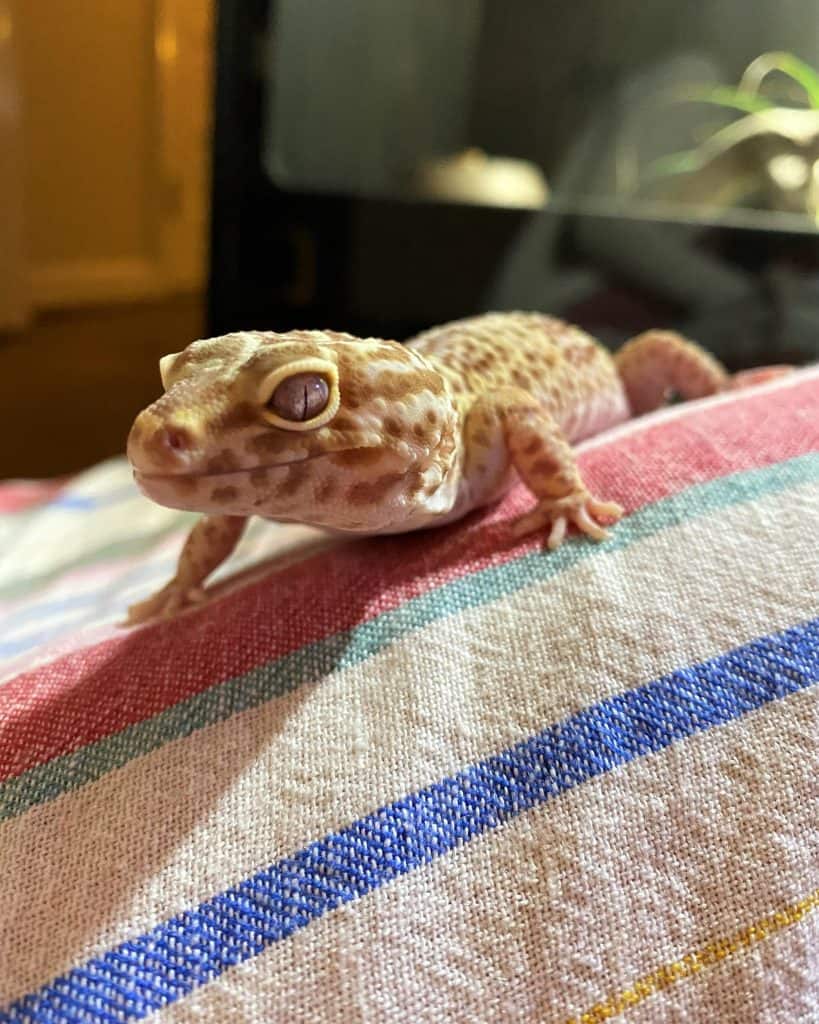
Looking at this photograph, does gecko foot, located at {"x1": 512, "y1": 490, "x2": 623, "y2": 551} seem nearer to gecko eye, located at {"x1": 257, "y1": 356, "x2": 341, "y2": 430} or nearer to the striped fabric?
the striped fabric

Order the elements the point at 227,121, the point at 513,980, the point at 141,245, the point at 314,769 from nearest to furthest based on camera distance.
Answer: the point at 513,980
the point at 314,769
the point at 227,121
the point at 141,245

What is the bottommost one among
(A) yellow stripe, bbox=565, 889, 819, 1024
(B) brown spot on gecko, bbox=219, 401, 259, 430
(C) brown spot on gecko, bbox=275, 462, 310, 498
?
(A) yellow stripe, bbox=565, 889, 819, 1024

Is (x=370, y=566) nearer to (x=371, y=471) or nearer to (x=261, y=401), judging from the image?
(x=371, y=471)

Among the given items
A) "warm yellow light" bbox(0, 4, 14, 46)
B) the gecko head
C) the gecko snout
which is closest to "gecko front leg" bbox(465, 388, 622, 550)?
the gecko head

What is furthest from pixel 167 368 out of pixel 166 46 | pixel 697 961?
pixel 166 46

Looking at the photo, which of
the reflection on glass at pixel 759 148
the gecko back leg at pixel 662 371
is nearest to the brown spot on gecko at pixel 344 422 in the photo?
the gecko back leg at pixel 662 371

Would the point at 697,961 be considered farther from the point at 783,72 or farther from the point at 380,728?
the point at 783,72

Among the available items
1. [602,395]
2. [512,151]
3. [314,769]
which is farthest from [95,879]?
[512,151]
